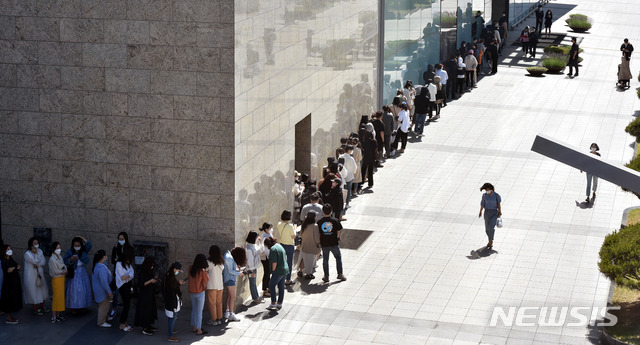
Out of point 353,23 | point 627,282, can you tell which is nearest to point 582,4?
point 353,23

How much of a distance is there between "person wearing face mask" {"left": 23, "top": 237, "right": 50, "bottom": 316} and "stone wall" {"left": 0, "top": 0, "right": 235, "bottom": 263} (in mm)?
903

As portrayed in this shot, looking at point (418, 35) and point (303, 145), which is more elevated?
point (418, 35)

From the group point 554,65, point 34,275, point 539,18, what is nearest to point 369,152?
point 34,275

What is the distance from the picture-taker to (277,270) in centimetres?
1688

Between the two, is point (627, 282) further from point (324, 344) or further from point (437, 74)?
point (437, 74)

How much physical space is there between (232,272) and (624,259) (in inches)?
240

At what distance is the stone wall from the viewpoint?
1608cm

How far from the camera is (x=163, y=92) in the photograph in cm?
1628

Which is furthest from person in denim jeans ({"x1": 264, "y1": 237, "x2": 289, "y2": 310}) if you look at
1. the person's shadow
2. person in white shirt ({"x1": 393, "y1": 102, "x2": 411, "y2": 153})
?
person in white shirt ({"x1": 393, "y1": 102, "x2": 411, "y2": 153})

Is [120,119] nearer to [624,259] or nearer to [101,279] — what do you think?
[101,279]

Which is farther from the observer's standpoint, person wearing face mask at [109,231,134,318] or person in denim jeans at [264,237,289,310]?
person in denim jeans at [264,237,289,310]

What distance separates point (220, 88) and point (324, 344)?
4.37m

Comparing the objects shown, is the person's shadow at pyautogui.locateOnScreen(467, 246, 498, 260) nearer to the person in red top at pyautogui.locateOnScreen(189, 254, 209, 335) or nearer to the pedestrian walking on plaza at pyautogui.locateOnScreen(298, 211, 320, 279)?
the pedestrian walking on plaza at pyautogui.locateOnScreen(298, 211, 320, 279)

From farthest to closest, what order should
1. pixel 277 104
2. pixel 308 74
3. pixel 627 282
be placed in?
pixel 308 74, pixel 277 104, pixel 627 282
